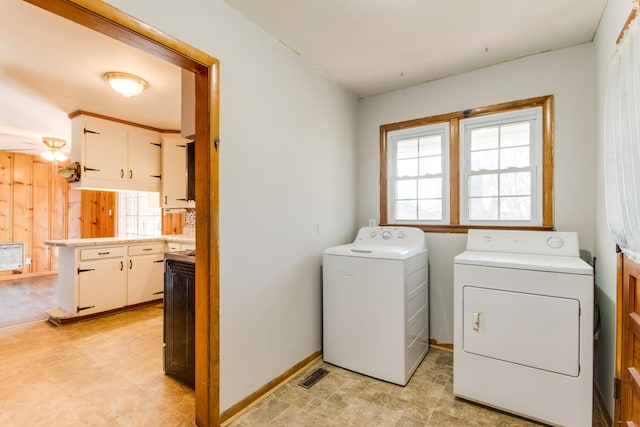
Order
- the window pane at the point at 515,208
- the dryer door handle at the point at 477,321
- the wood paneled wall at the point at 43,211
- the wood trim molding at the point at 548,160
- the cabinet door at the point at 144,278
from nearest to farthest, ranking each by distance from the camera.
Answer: the dryer door handle at the point at 477,321 < the wood trim molding at the point at 548,160 < the window pane at the point at 515,208 < the cabinet door at the point at 144,278 < the wood paneled wall at the point at 43,211

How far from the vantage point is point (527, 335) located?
183 cm

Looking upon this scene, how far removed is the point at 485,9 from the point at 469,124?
1.02 meters

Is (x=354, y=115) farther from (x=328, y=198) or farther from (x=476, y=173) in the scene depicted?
(x=476, y=173)

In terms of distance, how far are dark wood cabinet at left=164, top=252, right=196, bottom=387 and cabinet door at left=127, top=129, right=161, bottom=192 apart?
250 cm

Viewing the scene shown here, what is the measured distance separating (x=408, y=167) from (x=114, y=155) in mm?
3693

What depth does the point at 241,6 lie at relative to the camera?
1.86 meters

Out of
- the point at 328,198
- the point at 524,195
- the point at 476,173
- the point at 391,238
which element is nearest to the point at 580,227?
the point at 524,195

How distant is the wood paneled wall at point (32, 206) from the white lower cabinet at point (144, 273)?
12.4ft

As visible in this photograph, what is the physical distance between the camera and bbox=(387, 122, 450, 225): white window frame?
9.32ft

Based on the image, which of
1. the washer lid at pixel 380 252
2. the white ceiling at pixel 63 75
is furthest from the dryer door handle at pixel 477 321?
the white ceiling at pixel 63 75

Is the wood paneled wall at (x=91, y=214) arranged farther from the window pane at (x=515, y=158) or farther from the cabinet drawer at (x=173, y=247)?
the window pane at (x=515, y=158)

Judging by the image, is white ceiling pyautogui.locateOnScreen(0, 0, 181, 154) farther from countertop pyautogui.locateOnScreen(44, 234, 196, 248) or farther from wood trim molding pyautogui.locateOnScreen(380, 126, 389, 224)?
wood trim molding pyautogui.locateOnScreen(380, 126, 389, 224)

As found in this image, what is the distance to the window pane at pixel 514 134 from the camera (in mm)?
2531

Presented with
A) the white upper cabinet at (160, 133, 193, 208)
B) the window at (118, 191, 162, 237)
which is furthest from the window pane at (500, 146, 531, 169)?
the window at (118, 191, 162, 237)
